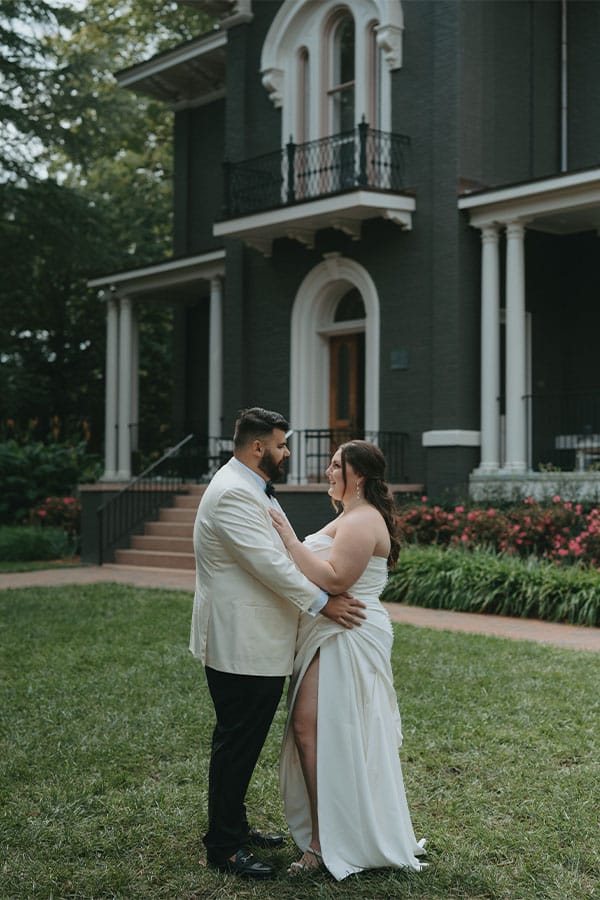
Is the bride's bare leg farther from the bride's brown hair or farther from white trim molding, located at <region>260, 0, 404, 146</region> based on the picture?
white trim molding, located at <region>260, 0, 404, 146</region>

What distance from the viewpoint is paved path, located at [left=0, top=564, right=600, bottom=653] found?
957 centimetres

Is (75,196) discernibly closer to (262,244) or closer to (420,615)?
(262,244)

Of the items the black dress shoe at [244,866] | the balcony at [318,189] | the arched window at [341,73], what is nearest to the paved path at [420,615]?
the black dress shoe at [244,866]

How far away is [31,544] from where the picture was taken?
57.1 feet

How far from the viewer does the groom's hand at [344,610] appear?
4.35 meters

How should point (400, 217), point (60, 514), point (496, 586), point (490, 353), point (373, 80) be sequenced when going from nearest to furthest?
point (496, 586) < point (490, 353) < point (400, 217) < point (373, 80) < point (60, 514)

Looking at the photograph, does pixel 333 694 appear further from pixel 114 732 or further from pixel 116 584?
pixel 116 584

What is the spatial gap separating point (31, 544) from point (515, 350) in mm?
8208

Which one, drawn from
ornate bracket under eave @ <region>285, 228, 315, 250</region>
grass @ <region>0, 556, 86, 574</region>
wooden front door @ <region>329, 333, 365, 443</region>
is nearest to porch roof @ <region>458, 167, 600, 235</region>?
ornate bracket under eave @ <region>285, 228, 315, 250</region>

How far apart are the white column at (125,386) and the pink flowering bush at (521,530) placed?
26.3ft

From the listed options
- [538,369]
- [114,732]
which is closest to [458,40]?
[538,369]

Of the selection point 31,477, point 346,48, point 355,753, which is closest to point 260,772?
point 355,753

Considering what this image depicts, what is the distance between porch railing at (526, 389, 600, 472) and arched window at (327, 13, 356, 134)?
5391 mm

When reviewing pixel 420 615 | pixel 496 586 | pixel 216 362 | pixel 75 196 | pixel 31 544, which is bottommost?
pixel 420 615
